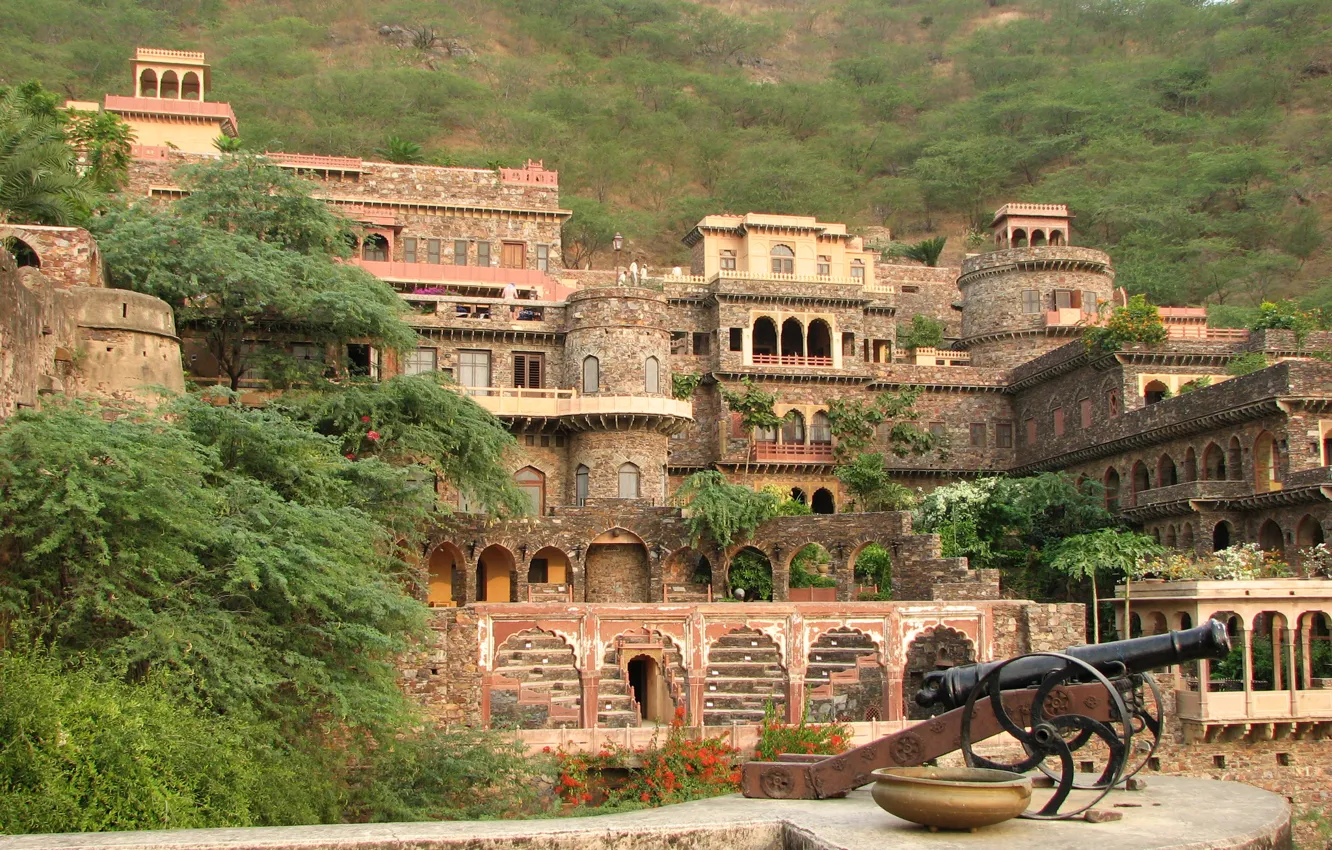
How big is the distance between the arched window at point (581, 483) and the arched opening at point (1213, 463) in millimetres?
16953

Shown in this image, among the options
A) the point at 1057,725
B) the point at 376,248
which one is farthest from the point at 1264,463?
the point at 376,248

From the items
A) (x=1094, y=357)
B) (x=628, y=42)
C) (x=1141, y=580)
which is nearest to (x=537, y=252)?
(x=1094, y=357)

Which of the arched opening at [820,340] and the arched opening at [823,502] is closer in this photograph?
the arched opening at [823,502]

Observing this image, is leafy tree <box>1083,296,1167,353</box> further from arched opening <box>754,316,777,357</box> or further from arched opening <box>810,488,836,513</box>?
arched opening <box>754,316,777,357</box>

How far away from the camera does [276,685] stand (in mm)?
17609

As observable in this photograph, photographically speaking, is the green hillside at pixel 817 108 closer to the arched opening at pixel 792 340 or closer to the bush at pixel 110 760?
the arched opening at pixel 792 340

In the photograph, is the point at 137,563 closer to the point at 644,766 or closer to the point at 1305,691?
the point at 644,766

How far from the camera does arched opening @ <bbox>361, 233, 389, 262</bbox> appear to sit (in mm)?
42969

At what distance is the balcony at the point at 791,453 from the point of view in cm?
4166

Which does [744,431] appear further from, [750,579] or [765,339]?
[750,579]

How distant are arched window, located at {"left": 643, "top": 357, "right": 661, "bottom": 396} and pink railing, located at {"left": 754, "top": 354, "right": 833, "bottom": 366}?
579 centimetres

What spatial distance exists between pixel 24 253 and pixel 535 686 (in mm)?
13190

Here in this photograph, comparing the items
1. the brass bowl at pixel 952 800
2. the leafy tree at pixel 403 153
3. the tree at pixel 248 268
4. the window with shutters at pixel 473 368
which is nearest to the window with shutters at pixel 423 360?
the window with shutters at pixel 473 368

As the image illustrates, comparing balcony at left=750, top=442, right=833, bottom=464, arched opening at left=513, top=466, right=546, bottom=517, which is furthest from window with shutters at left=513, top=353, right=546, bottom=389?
balcony at left=750, top=442, right=833, bottom=464
